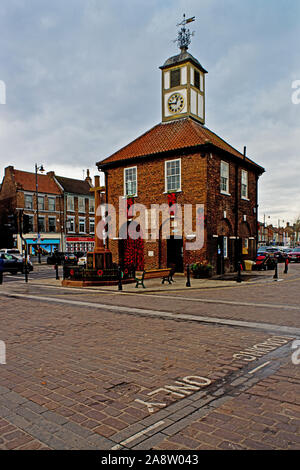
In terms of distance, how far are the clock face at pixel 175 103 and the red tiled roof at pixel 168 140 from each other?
2.77 feet

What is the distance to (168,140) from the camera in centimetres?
2222

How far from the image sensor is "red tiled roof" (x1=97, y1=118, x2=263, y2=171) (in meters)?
20.9

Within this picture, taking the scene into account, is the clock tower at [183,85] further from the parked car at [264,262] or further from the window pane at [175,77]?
the parked car at [264,262]

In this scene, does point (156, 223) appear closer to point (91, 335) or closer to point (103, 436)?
point (91, 335)

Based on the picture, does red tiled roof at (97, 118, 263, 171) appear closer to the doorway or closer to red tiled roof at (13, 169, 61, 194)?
the doorway

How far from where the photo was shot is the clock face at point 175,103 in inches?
913

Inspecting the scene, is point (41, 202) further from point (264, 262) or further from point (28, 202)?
point (264, 262)

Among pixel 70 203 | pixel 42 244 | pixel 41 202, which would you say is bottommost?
pixel 42 244

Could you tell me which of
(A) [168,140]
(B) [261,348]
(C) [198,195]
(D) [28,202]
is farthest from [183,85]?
(D) [28,202]

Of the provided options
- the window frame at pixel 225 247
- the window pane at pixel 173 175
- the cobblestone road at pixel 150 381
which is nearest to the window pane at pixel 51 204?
the window pane at pixel 173 175

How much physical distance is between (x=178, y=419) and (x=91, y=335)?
12.3 ft

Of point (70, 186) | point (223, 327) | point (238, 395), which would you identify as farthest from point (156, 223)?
point (70, 186)

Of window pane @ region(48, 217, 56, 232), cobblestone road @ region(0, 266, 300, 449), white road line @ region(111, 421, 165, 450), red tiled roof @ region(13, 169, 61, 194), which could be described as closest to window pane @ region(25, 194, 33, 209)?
red tiled roof @ region(13, 169, 61, 194)

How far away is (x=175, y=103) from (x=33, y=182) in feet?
98.9
